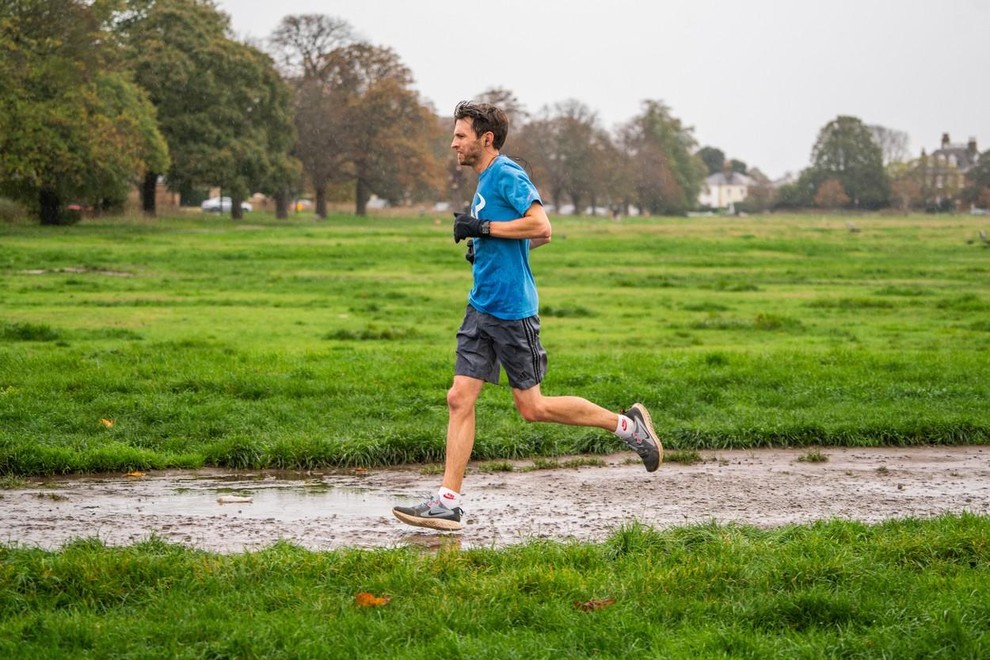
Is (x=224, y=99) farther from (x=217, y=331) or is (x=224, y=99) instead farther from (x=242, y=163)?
(x=217, y=331)

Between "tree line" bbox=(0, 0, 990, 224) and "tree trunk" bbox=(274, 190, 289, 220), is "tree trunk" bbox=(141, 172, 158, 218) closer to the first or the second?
"tree line" bbox=(0, 0, 990, 224)

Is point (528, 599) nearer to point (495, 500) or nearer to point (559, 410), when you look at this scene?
point (559, 410)

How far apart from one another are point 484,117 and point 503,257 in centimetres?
82

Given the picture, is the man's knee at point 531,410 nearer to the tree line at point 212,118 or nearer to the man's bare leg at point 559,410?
the man's bare leg at point 559,410

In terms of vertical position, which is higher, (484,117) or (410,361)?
(484,117)

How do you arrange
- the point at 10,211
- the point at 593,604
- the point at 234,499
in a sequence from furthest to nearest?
the point at 10,211 < the point at 234,499 < the point at 593,604

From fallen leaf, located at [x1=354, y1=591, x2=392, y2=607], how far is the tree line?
149 ft

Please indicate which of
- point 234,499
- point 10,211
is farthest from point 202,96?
point 234,499

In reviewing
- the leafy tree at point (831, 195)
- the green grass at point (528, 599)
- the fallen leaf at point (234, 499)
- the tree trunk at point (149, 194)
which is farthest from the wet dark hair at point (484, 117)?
the leafy tree at point (831, 195)

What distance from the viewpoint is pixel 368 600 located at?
17.6 feet

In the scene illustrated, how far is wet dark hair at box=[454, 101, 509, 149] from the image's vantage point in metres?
7.36

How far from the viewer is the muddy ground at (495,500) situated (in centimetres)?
700

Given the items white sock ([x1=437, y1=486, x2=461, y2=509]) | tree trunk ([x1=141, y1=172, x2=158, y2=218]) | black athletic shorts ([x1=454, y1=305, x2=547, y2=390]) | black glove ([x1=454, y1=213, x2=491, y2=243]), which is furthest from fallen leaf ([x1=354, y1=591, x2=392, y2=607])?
tree trunk ([x1=141, y1=172, x2=158, y2=218])

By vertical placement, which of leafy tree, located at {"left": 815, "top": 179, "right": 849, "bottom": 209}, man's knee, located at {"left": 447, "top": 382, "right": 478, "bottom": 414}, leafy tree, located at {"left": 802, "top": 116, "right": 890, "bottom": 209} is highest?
leafy tree, located at {"left": 802, "top": 116, "right": 890, "bottom": 209}
